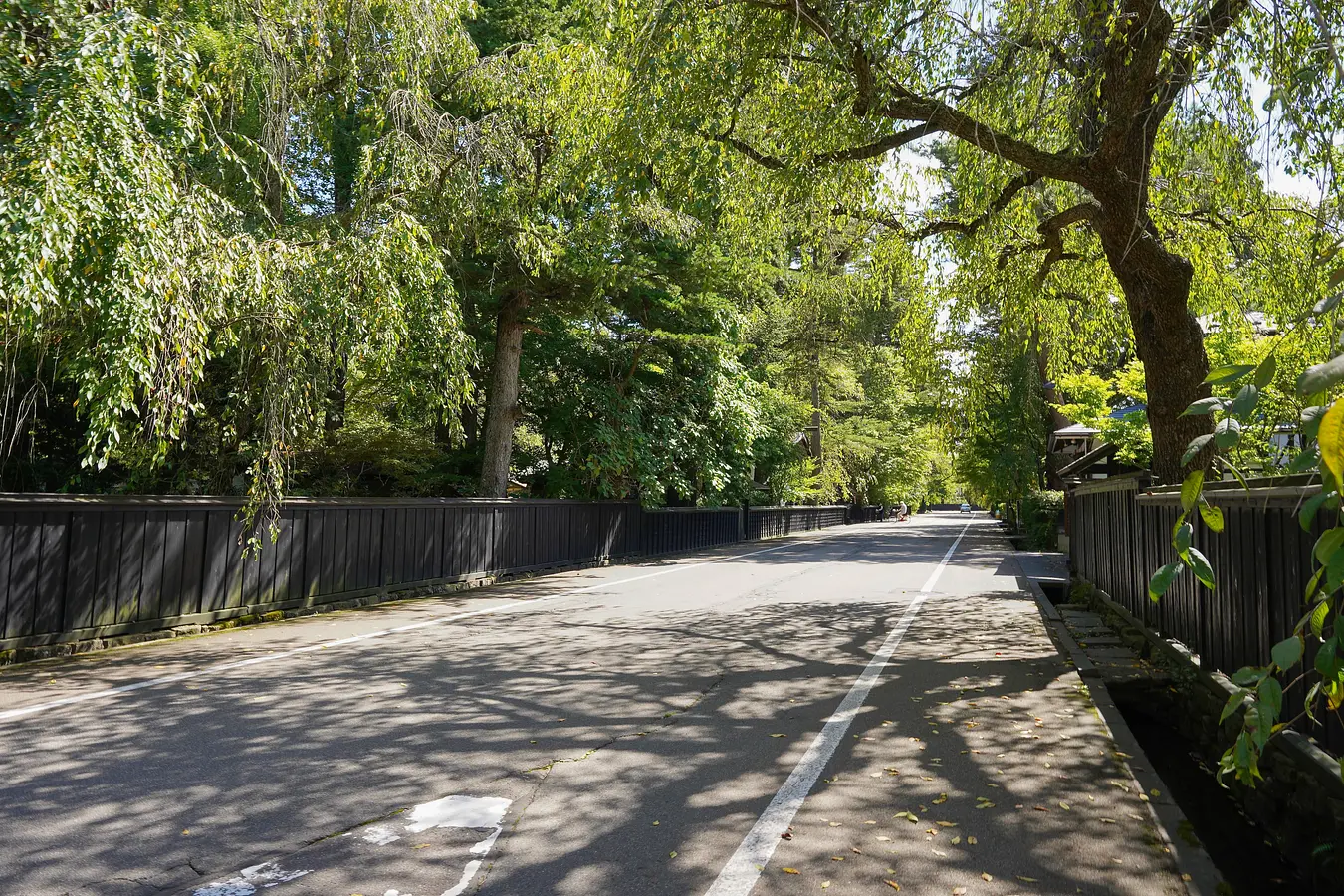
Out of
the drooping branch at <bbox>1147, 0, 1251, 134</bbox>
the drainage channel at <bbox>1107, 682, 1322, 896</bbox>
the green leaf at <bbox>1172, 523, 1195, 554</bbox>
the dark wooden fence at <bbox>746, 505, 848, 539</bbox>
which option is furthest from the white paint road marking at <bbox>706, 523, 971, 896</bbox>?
the dark wooden fence at <bbox>746, 505, 848, 539</bbox>

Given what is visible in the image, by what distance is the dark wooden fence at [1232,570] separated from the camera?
4.48 meters

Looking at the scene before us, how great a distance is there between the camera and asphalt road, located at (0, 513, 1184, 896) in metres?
3.83

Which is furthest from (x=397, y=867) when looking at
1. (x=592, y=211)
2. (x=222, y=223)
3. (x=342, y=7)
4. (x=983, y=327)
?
(x=983, y=327)

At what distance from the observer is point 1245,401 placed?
1.80 meters

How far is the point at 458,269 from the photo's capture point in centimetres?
1585

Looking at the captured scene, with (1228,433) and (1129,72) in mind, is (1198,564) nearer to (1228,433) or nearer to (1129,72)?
(1228,433)

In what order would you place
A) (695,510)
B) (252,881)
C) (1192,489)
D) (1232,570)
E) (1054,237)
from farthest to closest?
(695,510) → (1054,237) → (1232,570) → (252,881) → (1192,489)

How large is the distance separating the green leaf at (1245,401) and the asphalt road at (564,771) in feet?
8.57

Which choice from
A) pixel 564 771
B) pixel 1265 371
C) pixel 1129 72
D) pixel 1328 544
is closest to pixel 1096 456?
pixel 1129 72

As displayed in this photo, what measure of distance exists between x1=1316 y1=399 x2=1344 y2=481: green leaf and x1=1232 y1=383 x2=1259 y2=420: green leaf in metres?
0.24

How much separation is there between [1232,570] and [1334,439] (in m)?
4.87

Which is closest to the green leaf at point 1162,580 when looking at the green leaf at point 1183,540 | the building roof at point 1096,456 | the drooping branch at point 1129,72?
the green leaf at point 1183,540

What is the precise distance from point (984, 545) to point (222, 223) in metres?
27.3

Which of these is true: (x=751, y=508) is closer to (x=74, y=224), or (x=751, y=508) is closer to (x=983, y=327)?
(x=983, y=327)
